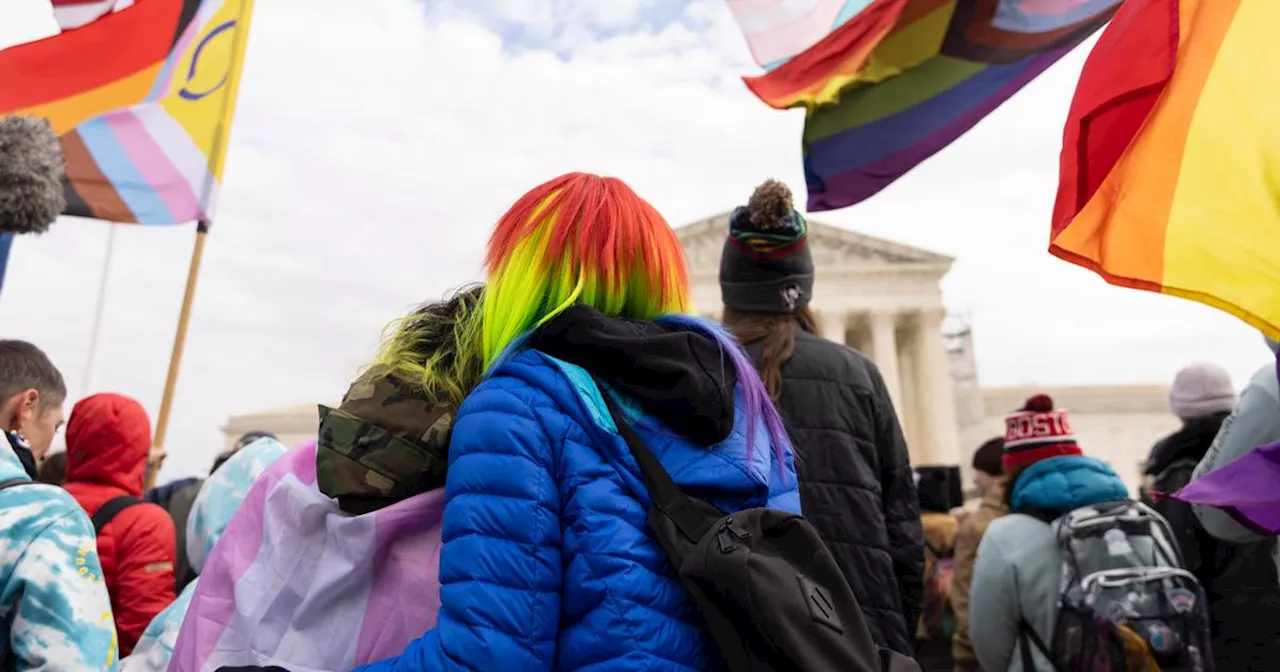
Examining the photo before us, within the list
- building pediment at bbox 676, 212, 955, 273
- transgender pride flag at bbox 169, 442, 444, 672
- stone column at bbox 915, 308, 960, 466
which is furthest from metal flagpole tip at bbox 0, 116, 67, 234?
stone column at bbox 915, 308, 960, 466

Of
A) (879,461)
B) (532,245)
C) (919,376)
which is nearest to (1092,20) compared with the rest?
(879,461)

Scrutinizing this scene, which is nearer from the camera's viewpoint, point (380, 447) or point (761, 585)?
point (761, 585)

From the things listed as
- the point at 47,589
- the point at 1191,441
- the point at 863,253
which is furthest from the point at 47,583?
the point at 863,253

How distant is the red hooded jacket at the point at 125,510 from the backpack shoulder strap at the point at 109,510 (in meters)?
0.01

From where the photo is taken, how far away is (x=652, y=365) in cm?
136

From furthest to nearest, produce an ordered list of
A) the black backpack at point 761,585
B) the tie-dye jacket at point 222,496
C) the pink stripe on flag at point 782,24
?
the pink stripe on flag at point 782,24 < the tie-dye jacket at point 222,496 < the black backpack at point 761,585

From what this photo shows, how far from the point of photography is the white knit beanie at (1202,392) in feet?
12.0

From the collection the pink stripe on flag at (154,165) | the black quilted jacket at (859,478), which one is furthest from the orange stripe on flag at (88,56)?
the black quilted jacket at (859,478)

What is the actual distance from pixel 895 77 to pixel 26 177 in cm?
305

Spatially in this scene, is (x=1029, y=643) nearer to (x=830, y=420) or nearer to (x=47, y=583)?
(x=830, y=420)

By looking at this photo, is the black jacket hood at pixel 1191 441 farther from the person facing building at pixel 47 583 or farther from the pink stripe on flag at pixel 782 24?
the person facing building at pixel 47 583

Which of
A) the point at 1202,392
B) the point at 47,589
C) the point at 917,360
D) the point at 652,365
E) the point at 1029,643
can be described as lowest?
the point at 917,360

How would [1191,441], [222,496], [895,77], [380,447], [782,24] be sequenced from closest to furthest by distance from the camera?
[380,447], [222,496], [1191,441], [895,77], [782,24]

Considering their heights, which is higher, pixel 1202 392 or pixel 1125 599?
pixel 1202 392
